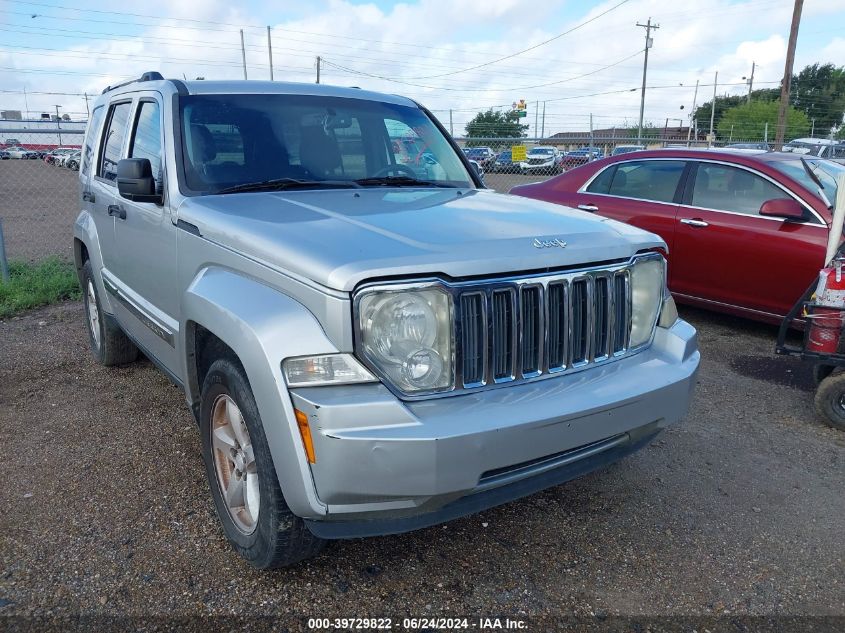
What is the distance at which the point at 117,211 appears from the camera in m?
4.01

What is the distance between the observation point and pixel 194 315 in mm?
2719

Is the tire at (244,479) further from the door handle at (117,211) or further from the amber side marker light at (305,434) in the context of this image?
the door handle at (117,211)

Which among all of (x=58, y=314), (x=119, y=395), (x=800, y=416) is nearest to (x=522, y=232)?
(x=800, y=416)

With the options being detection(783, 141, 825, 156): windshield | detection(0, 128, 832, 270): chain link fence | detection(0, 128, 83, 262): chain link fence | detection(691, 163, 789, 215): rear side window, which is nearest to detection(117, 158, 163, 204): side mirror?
detection(0, 128, 832, 270): chain link fence

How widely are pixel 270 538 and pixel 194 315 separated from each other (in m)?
0.92

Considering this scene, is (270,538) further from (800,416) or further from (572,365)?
(800,416)

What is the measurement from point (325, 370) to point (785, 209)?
15.3 ft

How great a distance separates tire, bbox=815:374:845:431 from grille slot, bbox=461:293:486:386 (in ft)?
9.51

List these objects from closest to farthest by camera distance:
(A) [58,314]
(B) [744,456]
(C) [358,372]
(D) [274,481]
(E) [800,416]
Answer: (C) [358,372], (D) [274,481], (B) [744,456], (E) [800,416], (A) [58,314]

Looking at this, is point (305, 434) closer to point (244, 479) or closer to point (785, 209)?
point (244, 479)

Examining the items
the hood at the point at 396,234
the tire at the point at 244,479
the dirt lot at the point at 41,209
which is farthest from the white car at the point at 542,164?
the tire at the point at 244,479

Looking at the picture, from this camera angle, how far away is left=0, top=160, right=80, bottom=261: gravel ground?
35.0ft

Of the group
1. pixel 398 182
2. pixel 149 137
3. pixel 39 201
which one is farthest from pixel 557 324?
pixel 39 201

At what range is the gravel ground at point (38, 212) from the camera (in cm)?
1066
